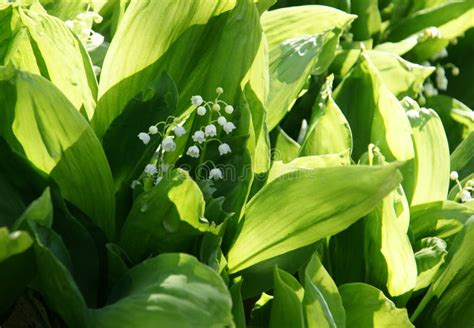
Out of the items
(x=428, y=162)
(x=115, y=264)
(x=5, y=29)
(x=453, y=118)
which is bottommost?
(x=453, y=118)

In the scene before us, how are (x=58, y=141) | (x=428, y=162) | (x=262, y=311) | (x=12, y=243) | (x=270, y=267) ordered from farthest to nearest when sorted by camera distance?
(x=428, y=162) → (x=262, y=311) → (x=270, y=267) → (x=58, y=141) → (x=12, y=243)

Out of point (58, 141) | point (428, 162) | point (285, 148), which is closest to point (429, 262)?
point (428, 162)

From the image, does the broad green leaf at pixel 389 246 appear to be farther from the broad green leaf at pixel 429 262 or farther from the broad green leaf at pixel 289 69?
the broad green leaf at pixel 289 69

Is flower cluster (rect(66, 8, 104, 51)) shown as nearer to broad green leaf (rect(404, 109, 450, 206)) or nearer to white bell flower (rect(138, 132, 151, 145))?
white bell flower (rect(138, 132, 151, 145))

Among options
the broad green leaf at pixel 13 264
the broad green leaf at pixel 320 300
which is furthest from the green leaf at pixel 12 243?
the broad green leaf at pixel 320 300

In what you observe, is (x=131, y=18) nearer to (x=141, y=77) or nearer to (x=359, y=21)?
(x=141, y=77)

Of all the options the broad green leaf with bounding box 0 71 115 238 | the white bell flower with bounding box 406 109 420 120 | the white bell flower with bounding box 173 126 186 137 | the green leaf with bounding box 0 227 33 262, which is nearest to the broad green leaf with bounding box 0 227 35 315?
the green leaf with bounding box 0 227 33 262

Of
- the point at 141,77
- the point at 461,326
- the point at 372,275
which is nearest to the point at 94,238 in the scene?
the point at 141,77

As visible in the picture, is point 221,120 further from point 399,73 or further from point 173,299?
point 399,73
